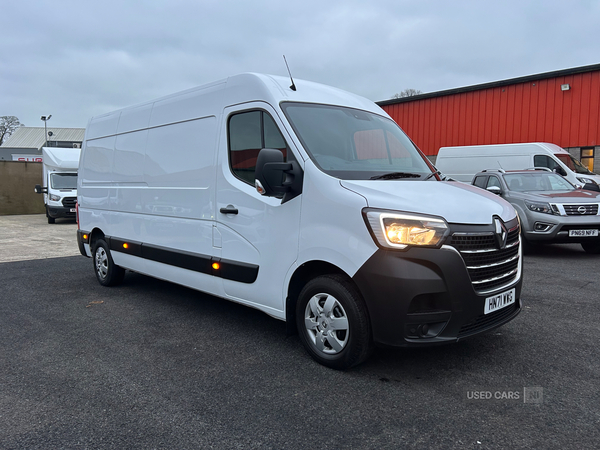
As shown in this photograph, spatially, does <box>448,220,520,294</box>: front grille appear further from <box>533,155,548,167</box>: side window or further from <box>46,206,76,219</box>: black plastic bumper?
<box>46,206,76,219</box>: black plastic bumper

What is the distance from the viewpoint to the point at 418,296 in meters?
3.17

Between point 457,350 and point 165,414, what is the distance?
2.31 metres

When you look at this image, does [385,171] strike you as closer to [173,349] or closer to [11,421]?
[173,349]

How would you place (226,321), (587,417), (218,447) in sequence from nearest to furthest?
(218,447), (587,417), (226,321)

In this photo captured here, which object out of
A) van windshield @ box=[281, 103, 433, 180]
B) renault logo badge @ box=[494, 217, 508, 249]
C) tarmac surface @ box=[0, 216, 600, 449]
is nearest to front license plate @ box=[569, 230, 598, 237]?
tarmac surface @ box=[0, 216, 600, 449]

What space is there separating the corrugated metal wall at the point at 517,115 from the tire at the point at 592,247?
11.6 m

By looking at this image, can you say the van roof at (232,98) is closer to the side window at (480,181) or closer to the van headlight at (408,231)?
the van headlight at (408,231)

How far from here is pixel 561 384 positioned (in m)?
3.28

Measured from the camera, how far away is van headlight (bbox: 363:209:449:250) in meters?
3.14

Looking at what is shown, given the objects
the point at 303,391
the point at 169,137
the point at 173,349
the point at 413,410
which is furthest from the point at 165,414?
the point at 169,137

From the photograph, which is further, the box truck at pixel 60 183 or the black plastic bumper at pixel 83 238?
the box truck at pixel 60 183

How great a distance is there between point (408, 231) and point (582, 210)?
6731 millimetres

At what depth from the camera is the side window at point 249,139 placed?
3990mm

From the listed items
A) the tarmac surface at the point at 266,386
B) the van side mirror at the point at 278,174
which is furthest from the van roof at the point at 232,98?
the tarmac surface at the point at 266,386
